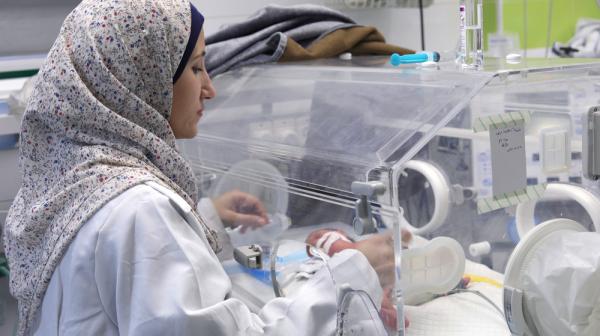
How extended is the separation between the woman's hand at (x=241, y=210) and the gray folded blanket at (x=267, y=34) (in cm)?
36

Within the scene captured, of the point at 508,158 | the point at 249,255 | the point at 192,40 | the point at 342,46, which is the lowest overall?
the point at 249,255

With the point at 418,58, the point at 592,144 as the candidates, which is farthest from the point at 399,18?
the point at 592,144

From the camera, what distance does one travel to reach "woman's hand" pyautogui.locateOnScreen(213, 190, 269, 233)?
1707 mm

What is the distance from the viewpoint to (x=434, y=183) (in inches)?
52.7

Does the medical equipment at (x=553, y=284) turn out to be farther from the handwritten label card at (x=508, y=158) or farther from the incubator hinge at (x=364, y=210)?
the incubator hinge at (x=364, y=210)

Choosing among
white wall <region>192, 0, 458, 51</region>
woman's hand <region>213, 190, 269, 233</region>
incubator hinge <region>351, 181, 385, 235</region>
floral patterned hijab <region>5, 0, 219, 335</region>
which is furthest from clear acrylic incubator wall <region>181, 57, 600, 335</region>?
white wall <region>192, 0, 458, 51</region>

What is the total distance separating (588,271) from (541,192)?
183 millimetres

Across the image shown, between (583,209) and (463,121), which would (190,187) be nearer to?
(463,121)

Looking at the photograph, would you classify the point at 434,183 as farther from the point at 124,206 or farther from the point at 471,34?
the point at 124,206

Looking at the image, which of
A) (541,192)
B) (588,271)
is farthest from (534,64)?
(588,271)

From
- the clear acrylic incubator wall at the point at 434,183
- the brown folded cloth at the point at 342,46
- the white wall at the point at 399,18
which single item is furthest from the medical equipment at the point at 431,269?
the white wall at the point at 399,18

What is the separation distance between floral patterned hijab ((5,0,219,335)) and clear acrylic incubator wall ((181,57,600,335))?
1.14 ft

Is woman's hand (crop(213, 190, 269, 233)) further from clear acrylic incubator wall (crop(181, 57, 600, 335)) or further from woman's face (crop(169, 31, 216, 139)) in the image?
woman's face (crop(169, 31, 216, 139))

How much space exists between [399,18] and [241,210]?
1487 mm
